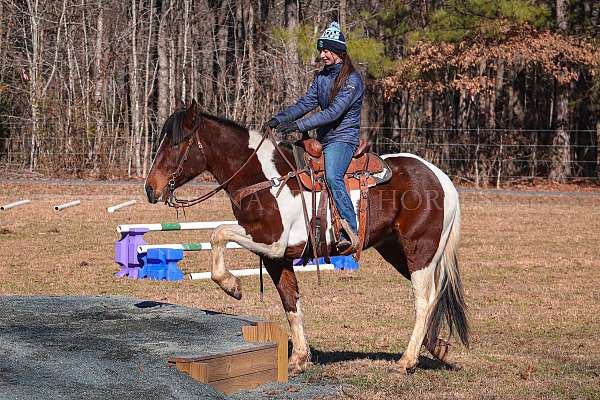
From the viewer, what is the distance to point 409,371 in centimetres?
885

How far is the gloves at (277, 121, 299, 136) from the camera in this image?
8.66 meters

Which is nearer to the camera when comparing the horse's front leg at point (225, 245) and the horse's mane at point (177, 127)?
the horse's front leg at point (225, 245)

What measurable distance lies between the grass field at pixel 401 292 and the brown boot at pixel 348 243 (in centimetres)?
107

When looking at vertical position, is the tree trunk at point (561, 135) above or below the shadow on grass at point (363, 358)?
above

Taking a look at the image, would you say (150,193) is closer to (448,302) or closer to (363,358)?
(363,358)

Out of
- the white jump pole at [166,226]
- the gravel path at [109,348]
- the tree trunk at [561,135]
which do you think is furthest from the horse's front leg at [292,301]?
the tree trunk at [561,135]

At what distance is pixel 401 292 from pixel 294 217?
631 centimetres

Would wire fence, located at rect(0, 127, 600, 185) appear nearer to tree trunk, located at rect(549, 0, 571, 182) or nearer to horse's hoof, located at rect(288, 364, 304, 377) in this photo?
tree trunk, located at rect(549, 0, 571, 182)

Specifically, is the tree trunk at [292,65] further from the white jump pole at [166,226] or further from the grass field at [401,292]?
the white jump pole at [166,226]

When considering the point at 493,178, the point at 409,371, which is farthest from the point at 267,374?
the point at 493,178

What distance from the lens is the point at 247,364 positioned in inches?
307

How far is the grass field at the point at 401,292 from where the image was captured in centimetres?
879

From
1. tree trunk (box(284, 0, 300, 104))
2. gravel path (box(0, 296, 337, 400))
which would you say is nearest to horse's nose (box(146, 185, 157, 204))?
gravel path (box(0, 296, 337, 400))

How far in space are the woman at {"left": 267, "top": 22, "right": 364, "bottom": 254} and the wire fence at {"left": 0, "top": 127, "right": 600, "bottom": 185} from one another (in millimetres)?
24679
